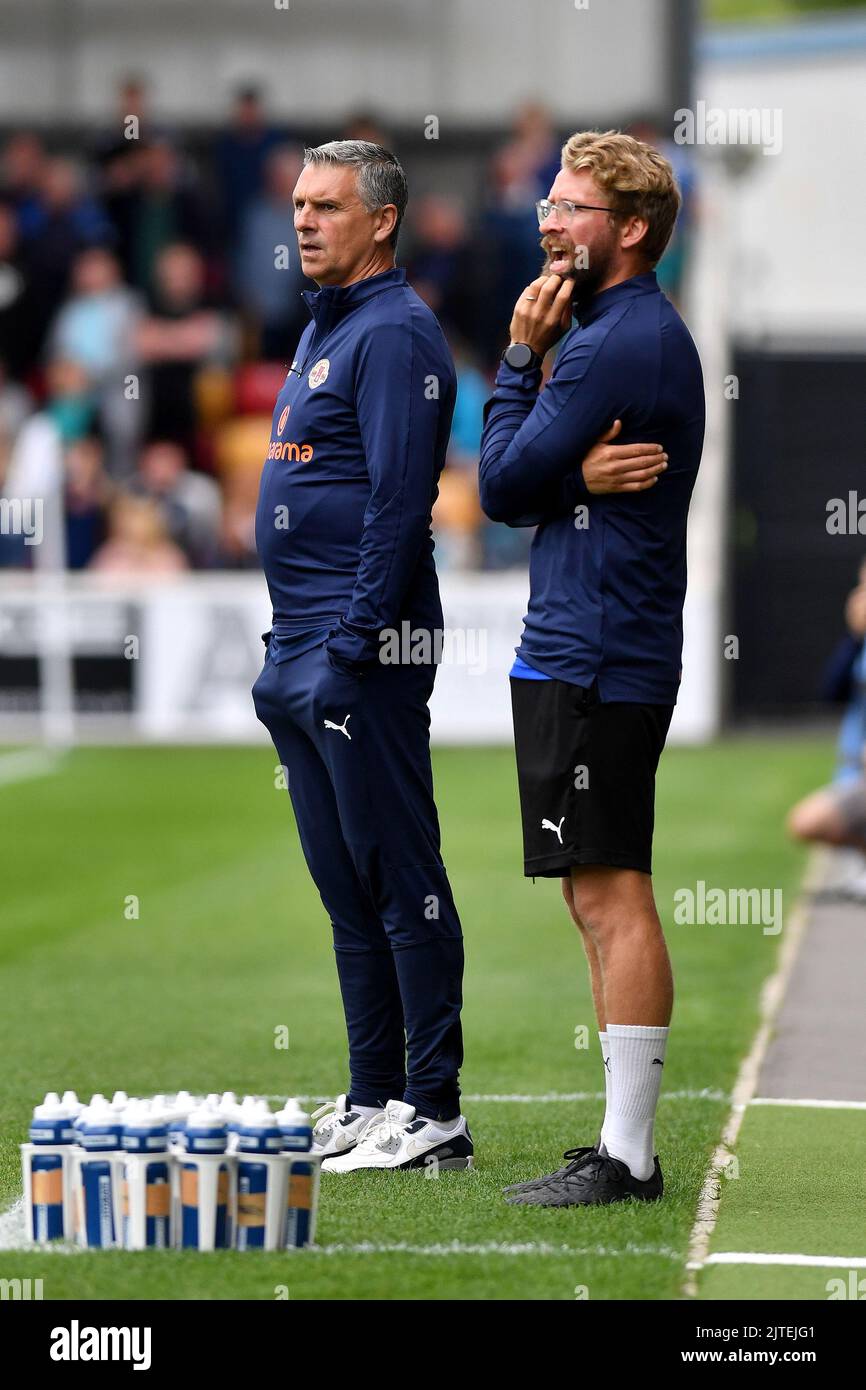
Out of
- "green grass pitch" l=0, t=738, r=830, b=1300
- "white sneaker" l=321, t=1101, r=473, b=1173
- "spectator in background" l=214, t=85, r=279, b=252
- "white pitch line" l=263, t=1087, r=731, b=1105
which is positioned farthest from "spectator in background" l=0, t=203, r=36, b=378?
"white sneaker" l=321, t=1101, r=473, b=1173

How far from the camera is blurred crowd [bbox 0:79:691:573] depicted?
19766 millimetres

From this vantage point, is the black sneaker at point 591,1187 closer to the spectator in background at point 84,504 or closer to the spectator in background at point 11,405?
the spectator in background at point 84,504

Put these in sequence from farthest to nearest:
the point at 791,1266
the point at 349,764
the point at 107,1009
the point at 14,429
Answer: the point at 14,429 < the point at 107,1009 < the point at 349,764 < the point at 791,1266

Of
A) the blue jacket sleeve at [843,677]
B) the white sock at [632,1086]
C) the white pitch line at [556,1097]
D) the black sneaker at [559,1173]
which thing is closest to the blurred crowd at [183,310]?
the blue jacket sleeve at [843,677]

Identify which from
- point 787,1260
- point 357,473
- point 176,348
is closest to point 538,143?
point 176,348

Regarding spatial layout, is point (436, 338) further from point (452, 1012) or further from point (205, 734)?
point (205, 734)

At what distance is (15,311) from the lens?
22.1 m

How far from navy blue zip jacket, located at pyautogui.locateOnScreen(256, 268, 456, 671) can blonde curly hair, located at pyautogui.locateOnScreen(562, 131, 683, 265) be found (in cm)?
66

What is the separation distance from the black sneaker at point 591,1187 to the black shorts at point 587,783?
0.70 meters

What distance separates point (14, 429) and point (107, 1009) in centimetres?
1369

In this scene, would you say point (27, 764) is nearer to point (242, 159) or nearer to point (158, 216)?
point (158, 216)
